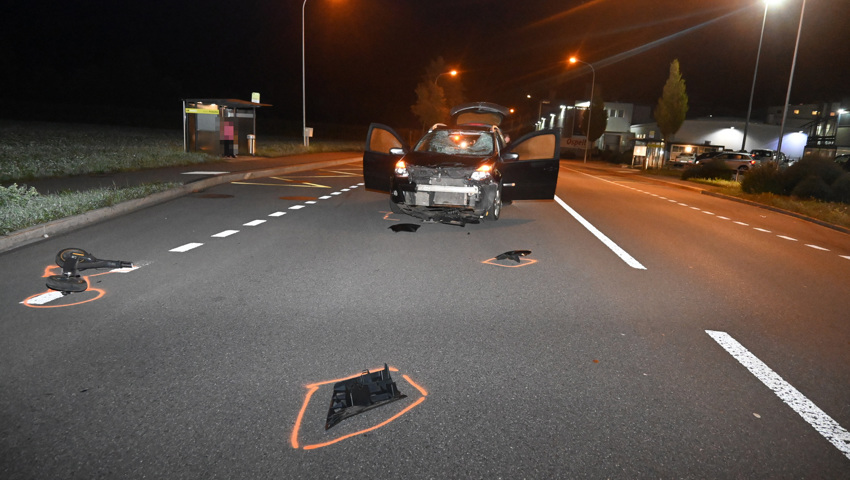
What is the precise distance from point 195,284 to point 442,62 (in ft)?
239

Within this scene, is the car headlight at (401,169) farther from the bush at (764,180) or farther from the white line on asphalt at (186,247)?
the bush at (764,180)

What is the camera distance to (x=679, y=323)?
15.9 ft

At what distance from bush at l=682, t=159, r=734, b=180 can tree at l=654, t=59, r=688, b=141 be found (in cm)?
2333

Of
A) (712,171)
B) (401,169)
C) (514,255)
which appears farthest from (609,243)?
(712,171)

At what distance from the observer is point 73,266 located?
230 inches

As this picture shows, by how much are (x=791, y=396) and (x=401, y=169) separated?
7.36 metres

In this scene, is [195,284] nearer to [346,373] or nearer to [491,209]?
[346,373]

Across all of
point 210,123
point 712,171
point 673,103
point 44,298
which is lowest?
point 44,298

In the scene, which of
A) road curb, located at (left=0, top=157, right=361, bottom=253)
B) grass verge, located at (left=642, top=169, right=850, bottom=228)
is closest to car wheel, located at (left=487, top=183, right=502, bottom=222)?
road curb, located at (left=0, top=157, right=361, bottom=253)

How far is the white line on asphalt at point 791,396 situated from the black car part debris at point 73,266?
5.67 m

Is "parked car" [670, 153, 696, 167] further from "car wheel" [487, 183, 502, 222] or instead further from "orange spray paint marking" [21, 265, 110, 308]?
"orange spray paint marking" [21, 265, 110, 308]

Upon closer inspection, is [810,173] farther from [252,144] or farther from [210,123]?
[210,123]

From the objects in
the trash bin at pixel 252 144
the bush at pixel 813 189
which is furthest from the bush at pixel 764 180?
the trash bin at pixel 252 144

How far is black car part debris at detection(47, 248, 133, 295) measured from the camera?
17.4ft
